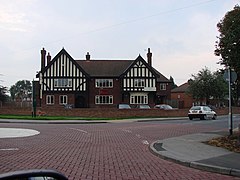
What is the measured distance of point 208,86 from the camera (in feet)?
199

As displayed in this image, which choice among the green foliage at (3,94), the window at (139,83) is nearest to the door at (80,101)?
the window at (139,83)

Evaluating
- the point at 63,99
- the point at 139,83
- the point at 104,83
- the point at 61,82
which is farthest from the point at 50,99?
the point at 139,83

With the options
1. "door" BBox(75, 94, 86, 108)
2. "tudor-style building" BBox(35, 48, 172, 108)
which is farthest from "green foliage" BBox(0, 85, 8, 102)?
"door" BBox(75, 94, 86, 108)

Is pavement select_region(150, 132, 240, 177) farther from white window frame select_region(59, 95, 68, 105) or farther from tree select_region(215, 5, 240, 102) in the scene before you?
white window frame select_region(59, 95, 68, 105)

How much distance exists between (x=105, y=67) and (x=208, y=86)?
18790 mm

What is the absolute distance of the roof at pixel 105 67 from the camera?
61.8m

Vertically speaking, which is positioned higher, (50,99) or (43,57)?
(43,57)

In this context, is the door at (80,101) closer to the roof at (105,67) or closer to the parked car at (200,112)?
the roof at (105,67)

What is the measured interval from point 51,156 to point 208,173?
5020mm

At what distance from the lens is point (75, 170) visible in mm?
8906

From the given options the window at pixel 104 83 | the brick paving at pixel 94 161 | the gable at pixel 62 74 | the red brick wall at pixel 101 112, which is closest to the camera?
the brick paving at pixel 94 161

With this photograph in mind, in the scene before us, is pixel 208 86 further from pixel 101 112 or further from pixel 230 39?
pixel 230 39

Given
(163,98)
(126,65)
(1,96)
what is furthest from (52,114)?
(163,98)

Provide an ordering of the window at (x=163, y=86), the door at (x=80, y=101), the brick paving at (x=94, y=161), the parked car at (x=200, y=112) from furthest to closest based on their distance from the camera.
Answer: the window at (x=163, y=86), the door at (x=80, y=101), the parked car at (x=200, y=112), the brick paving at (x=94, y=161)
